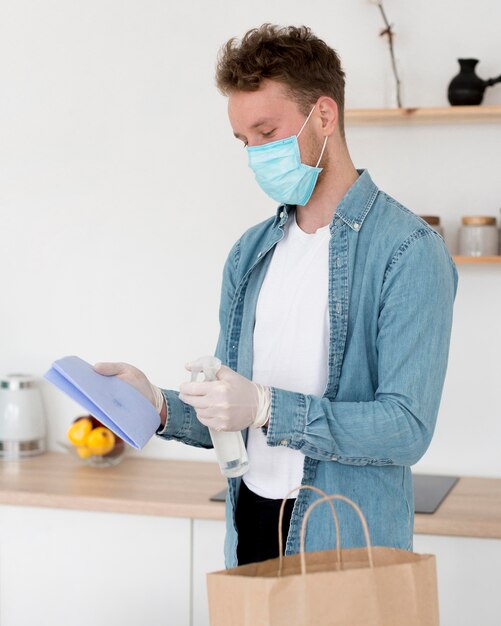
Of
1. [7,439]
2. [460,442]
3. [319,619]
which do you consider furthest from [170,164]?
[319,619]

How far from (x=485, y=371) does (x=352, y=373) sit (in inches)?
46.7

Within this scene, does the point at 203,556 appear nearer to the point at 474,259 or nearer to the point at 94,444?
the point at 94,444

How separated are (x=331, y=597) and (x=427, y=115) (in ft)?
5.30

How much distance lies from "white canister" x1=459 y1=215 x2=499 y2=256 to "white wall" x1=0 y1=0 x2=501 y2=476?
0.13m

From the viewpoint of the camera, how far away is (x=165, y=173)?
8.87 ft

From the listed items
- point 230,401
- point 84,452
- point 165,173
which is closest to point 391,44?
point 165,173

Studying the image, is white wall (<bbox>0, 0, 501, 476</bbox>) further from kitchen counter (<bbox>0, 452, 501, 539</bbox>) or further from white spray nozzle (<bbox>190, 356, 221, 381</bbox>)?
white spray nozzle (<bbox>190, 356, 221, 381</bbox>)

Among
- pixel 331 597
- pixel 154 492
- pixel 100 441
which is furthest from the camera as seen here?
pixel 100 441

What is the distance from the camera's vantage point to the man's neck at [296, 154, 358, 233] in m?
1.51

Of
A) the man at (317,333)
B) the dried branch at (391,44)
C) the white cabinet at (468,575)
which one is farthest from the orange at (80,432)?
the dried branch at (391,44)

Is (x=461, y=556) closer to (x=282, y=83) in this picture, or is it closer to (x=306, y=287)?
(x=306, y=287)

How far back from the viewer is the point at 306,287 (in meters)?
1.47

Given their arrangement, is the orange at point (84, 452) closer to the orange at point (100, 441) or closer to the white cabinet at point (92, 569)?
the orange at point (100, 441)

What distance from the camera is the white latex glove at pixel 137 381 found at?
4.90 ft
